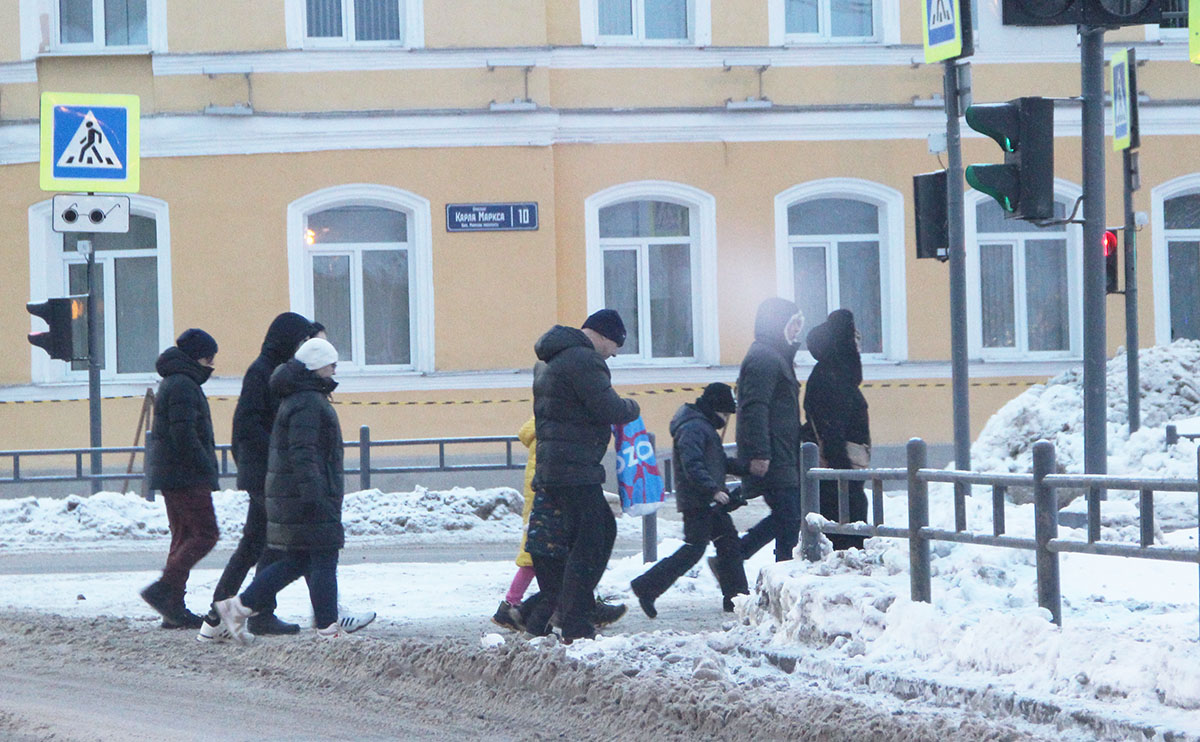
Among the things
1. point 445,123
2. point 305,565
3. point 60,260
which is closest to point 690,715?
point 305,565

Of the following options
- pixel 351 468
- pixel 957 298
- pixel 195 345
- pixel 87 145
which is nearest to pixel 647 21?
pixel 351 468

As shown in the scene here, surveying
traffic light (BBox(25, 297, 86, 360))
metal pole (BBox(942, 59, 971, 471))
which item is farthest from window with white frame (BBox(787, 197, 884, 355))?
traffic light (BBox(25, 297, 86, 360))

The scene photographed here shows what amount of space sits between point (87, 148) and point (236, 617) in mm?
7090

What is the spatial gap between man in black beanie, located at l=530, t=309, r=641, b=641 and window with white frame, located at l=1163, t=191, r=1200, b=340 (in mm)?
13280

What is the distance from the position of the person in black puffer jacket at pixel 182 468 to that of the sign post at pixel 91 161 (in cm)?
508

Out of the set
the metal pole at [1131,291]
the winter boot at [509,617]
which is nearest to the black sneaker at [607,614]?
the winter boot at [509,617]

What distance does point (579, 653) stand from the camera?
23.8 ft

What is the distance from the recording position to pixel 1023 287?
63.3 feet

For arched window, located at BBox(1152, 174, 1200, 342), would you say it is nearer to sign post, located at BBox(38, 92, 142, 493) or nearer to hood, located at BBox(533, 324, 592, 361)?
sign post, located at BBox(38, 92, 142, 493)

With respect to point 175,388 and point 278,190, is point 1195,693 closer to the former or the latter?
point 175,388

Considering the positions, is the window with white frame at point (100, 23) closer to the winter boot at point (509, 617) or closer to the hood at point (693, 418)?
the hood at point (693, 418)

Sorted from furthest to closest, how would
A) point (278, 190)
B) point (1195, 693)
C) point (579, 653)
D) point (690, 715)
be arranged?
point (278, 190), point (579, 653), point (690, 715), point (1195, 693)

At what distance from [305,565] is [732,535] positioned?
2361 mm

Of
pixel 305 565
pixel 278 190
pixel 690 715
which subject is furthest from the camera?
pixel 278 190
